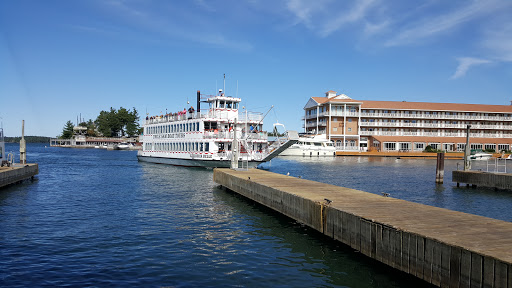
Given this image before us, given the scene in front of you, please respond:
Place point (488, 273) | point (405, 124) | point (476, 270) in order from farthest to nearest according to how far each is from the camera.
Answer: point (405, 124) < point (476, 270) < point (488, 273)

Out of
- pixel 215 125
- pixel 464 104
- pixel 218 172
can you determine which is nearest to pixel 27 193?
pixel 218 172

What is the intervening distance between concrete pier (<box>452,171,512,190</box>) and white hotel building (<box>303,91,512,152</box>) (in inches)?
2295

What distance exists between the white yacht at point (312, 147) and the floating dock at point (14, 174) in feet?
198

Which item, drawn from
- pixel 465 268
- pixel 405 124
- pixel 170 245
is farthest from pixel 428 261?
pixel 405 124

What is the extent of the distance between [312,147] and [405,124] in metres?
27.5

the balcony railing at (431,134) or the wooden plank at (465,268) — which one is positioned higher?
the balcony railing at (431,134)

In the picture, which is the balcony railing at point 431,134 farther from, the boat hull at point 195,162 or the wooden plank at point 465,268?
the wooden plank at point 465,268

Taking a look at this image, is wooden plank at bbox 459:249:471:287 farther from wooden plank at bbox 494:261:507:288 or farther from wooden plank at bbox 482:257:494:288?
wooden plank at bbox 494:261:507:288

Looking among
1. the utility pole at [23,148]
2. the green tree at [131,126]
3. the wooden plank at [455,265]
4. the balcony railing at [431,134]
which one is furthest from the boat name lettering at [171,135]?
the green tree at [131,126]

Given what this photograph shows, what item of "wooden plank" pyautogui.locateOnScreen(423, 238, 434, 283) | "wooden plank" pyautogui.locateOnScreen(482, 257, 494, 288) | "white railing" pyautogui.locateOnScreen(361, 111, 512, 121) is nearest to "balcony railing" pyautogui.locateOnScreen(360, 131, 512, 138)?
"white railing" pyautogui.locateOnScreen(361, 111, 512, 121)

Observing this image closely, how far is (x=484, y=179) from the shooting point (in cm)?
3228

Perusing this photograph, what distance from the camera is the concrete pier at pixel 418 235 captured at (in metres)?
8.38

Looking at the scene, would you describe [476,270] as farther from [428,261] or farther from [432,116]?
[432,116]

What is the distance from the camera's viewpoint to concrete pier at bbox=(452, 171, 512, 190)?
30.7m
